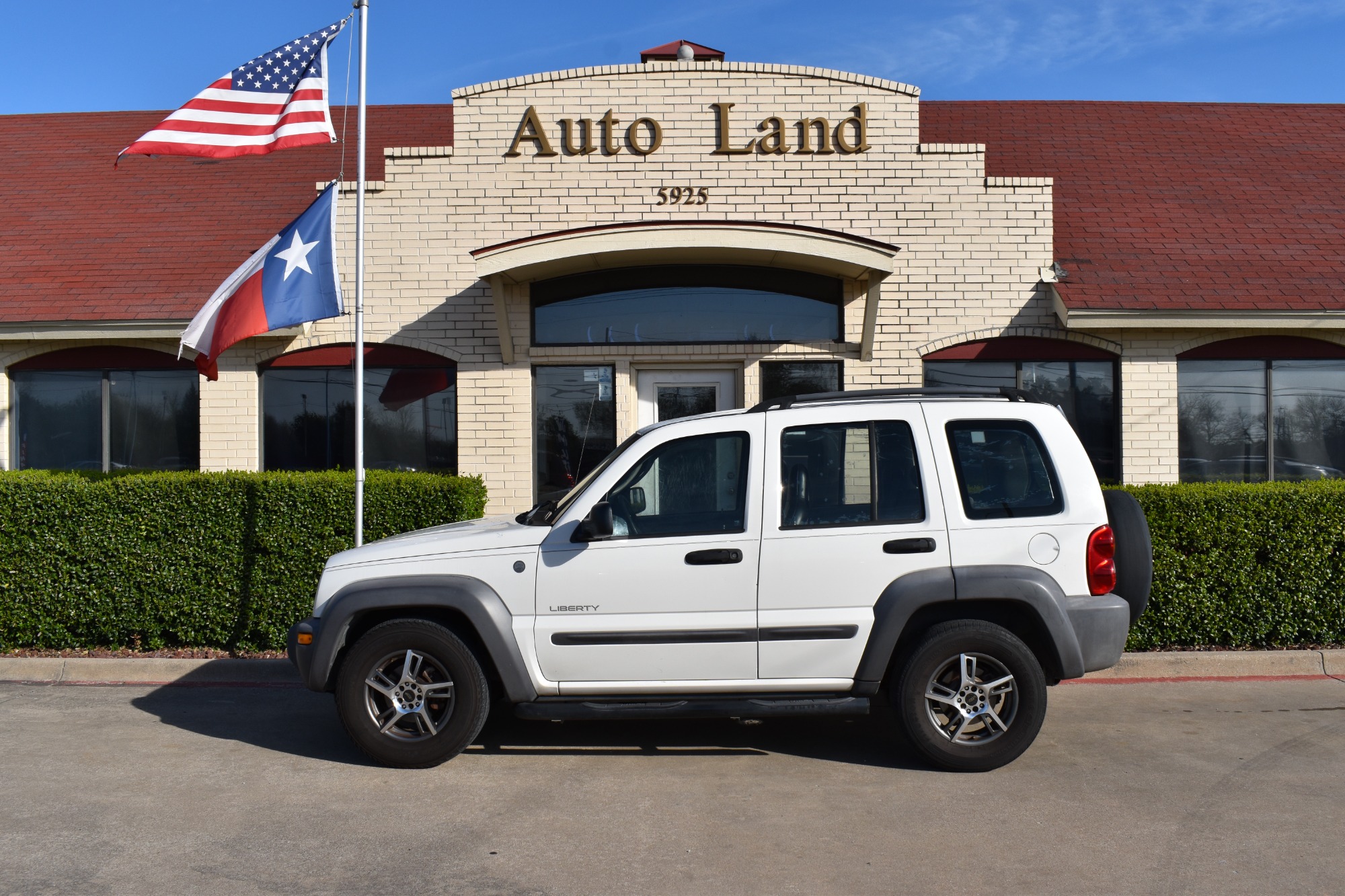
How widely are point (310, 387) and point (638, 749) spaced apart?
20.5 feet

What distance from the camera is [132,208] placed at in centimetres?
1271

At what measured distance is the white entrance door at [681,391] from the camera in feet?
36.2

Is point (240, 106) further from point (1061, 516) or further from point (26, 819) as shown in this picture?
point (1061, 516)

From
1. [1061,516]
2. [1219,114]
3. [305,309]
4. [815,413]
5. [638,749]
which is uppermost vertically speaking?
[1219,114]

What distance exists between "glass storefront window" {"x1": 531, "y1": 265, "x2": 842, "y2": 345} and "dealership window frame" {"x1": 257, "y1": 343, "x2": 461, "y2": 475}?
1.27m

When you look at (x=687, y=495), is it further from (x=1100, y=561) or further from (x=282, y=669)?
(x=282, y=669)

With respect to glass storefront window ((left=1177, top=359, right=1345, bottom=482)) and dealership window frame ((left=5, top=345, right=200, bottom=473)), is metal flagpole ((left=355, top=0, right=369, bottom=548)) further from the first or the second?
glass storefront window ((left=1177, top=359, right=1345, bottom=482))

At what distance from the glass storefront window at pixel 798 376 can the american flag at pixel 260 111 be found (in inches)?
180

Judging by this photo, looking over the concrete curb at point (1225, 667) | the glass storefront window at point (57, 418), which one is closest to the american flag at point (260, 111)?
the glass storefront window at point (57, 418)

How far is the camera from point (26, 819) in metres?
5.26

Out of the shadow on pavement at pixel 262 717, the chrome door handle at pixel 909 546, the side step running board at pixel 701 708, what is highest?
the chrome door handle at pixel 909 546

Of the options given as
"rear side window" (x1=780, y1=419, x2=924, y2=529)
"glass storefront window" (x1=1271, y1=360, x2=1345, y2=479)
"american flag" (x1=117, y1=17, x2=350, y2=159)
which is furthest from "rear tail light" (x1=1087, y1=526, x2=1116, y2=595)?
"glass storefront window" (x1=1271, y1=360, x2=1345, y2=479)

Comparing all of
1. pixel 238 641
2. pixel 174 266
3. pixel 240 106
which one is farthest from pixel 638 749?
pixel 174 266

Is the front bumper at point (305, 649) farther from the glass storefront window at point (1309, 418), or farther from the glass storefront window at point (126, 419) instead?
the glass storefront window at point (1309, 418)
